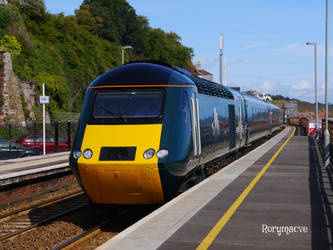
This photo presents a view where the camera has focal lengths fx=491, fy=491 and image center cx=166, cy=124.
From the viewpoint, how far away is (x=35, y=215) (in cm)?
1410

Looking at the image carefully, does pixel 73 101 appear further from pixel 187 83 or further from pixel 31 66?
pixel 187 83

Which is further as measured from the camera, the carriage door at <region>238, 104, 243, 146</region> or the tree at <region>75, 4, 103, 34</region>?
the tree at <region>75, 4, 103, 34</region>

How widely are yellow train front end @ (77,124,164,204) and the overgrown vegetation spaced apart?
30216 millimetres

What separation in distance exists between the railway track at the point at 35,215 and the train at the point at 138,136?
2.55 metres

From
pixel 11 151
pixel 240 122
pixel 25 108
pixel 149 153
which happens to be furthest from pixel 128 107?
pixel 25 108

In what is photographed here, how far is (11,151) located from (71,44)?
3356 centimetres

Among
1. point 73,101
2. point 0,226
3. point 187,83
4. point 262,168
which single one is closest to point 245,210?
point 187,83

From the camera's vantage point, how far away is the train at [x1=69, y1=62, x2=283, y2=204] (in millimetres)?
10242

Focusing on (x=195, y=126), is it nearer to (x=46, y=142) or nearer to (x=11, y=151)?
(x=11, y=151)

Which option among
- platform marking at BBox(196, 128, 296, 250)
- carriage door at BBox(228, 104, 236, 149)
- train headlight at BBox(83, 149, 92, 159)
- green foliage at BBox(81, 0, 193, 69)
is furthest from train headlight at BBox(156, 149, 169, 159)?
green foliage at BBox(81, 0, 193, 69)

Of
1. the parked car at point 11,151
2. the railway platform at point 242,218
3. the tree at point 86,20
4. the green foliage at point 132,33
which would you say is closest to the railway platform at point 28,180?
the parked car at point 11,151

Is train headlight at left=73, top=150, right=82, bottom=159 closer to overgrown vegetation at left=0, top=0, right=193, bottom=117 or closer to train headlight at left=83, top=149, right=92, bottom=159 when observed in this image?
train headlight at left=83, top=149, right=92, bottom=159

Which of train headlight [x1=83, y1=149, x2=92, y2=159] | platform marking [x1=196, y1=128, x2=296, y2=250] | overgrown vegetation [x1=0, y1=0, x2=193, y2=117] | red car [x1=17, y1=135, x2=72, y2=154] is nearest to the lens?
platform marking [x1=196, y1=128, x2=296, y2=250]

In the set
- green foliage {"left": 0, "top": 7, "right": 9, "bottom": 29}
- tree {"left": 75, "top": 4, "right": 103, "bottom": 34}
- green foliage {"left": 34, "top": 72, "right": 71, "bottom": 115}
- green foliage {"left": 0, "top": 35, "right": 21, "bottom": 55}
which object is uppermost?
tree {"left": 75, "top": 4, "right": 103, "bottom": 34}
